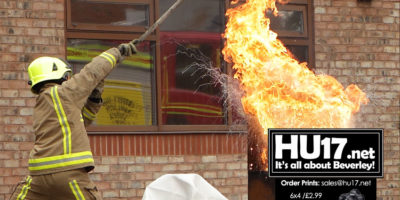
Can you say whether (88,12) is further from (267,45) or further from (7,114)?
(267,45)

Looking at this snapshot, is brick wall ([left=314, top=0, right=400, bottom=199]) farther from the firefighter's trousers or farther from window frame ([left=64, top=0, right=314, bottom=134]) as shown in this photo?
the firefighter's trousers

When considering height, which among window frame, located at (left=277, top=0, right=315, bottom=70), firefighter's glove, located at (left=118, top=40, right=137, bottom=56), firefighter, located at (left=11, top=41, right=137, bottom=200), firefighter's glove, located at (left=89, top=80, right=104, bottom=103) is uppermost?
window frame, located at (left=277, top=0, right=315, bottom=70)

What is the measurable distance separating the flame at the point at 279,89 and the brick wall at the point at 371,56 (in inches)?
97.4

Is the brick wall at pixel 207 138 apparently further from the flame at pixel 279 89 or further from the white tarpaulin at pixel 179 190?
the white tarpaulin at pixel 179 190

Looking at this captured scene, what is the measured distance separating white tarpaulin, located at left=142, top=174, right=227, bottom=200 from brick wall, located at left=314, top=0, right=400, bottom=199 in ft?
14.4

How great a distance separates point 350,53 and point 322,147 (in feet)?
14.1

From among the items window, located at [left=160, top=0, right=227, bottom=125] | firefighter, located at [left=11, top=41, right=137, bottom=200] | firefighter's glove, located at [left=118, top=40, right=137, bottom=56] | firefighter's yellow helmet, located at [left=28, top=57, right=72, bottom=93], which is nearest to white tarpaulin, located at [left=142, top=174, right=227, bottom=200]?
firefighter, located at [left=11, top=41, right=137, bottom=200]

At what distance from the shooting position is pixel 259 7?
8.52m

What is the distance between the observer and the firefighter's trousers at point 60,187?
592 centimetres

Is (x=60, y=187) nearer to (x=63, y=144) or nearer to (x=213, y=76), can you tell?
(x=63, y=144)

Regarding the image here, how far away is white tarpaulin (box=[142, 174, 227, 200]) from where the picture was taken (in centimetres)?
648

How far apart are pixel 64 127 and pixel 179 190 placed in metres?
1.05

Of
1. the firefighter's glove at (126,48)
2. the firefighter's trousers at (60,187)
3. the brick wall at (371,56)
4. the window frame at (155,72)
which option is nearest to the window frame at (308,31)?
the brick wall at (371,56)

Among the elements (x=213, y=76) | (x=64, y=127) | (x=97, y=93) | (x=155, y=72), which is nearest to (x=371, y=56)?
(x=213, y=76)
